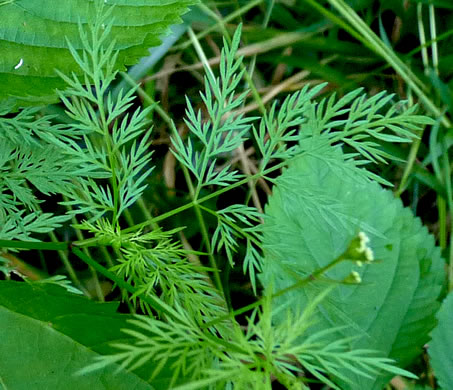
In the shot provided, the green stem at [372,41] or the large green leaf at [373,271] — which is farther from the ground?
the green stem at [372,41]

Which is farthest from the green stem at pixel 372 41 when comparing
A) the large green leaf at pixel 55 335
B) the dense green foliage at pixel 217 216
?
the large green leaf at pixel 55 335

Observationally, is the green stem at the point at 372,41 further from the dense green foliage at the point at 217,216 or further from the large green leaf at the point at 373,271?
the large green leaf at the point at 373,271

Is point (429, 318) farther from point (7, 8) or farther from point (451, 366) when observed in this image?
point (7, 8)

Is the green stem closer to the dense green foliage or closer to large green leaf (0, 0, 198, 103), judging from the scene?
the dense green foliage

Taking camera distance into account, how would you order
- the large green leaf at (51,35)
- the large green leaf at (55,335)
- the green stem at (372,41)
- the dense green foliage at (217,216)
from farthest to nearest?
the green stem at (372,41), the large green leaf at (51,35), the large green leaf at (55,335), the dense green foliage at (217,216)

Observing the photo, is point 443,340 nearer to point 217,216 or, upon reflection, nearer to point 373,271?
point 373,271

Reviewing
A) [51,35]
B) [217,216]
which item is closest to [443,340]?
[217,216]
